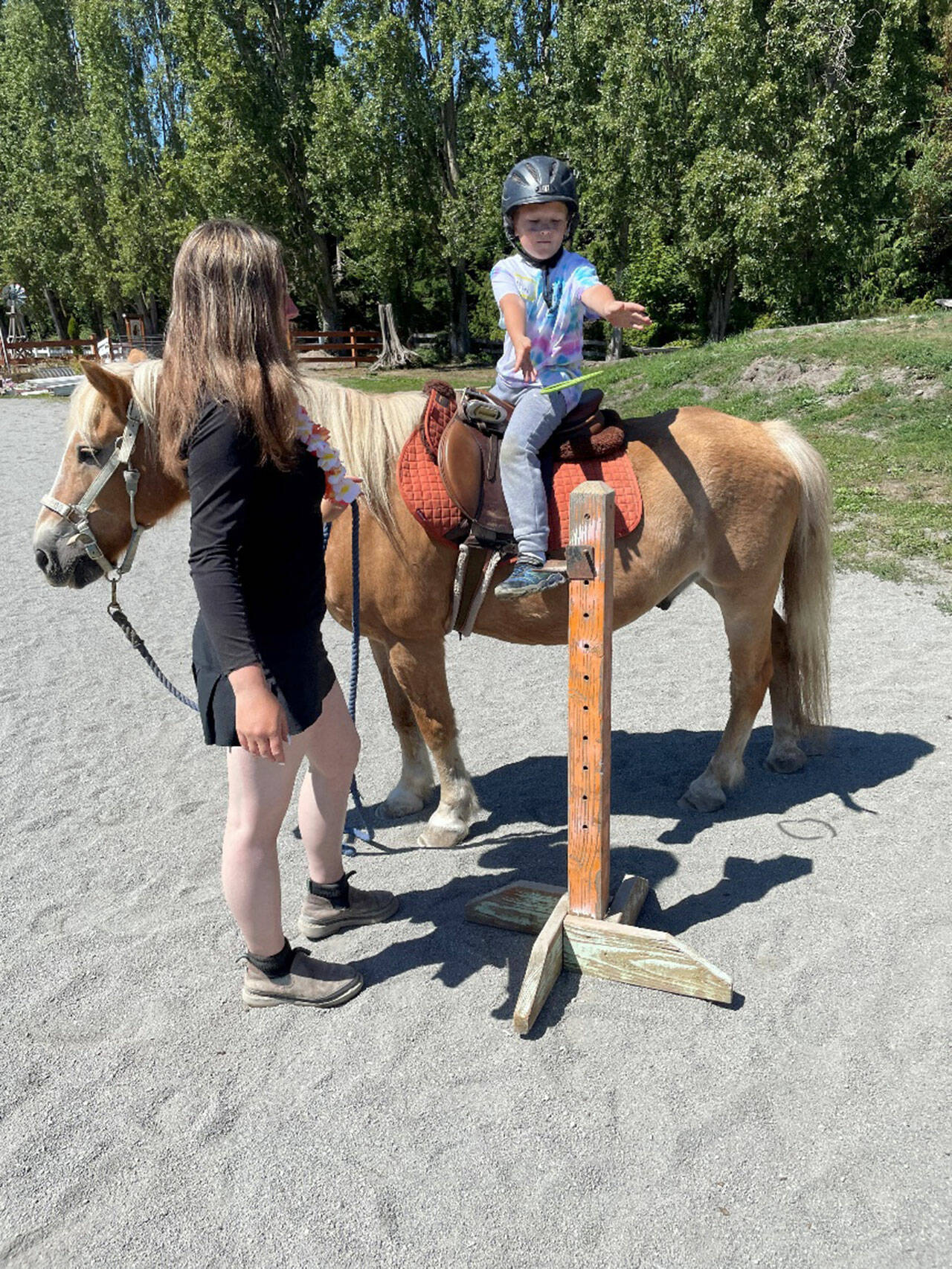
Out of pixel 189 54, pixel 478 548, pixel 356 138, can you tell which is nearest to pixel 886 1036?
pixel 478 548

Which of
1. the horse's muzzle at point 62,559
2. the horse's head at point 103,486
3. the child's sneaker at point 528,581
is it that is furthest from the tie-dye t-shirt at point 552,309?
the horse's muzzle at point 62,559

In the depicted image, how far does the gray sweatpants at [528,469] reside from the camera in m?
3.01

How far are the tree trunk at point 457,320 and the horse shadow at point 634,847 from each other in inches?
900

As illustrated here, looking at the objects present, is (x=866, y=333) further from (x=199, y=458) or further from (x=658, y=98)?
(x=199, y=458)

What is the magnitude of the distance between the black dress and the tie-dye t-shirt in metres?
1.31

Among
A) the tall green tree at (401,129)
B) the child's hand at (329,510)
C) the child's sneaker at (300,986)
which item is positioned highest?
the tall green tree at (401,129)

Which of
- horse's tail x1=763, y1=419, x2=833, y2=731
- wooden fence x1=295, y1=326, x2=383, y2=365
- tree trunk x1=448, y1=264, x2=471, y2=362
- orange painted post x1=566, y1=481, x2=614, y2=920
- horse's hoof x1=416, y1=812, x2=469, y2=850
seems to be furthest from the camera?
tree trunk x1=448, y1=264, x2=471, y2=362

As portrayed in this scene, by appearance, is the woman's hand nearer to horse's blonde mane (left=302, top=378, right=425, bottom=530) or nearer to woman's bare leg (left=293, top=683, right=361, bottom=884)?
woman's bare leg (left=293, top=683, right=361, bottom=884)

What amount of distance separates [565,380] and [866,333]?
36.4 feet

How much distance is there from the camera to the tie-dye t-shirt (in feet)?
9.94

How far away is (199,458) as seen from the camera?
1.82 m

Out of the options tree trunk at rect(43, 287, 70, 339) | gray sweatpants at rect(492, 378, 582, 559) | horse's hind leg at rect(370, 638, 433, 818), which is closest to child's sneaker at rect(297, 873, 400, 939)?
horse's hind leg at rect(370, 638, 433, 818)

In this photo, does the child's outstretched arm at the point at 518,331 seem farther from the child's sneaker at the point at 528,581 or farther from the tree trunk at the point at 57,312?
the tree trunk at the point at 57,312

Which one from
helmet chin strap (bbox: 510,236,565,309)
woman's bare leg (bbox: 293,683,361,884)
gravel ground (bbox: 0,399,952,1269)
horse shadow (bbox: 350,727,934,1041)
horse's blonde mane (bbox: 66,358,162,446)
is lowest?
horse shadow (bbox: 350,727,934,1041)
